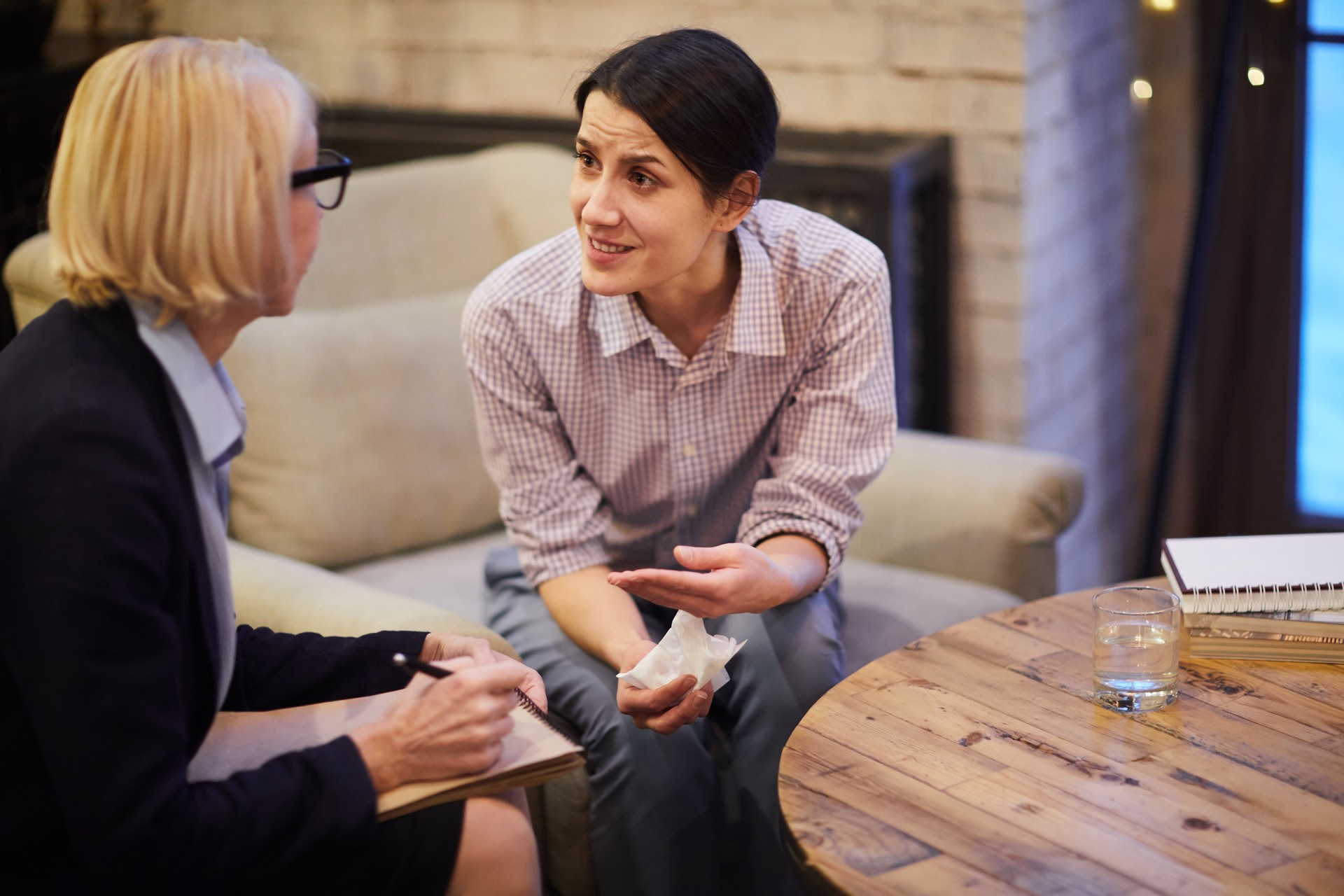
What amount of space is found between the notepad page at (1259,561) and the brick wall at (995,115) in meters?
1.06

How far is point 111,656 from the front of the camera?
0.93m

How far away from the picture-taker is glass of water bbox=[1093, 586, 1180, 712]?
125cm

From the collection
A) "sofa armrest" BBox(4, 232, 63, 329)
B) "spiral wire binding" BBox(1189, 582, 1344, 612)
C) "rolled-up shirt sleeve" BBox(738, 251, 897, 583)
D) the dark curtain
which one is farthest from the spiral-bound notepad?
"sofa armrest" BBox(4, 232, 63, 329)

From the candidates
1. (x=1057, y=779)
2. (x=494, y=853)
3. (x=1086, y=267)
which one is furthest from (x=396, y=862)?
(x=1086, y=267)

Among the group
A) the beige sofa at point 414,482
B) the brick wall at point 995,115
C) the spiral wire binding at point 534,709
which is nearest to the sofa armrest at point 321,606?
the beige sofa at point 414,482

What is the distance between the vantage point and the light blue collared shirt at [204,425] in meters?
1.01

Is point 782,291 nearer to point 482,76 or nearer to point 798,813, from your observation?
point 798,813

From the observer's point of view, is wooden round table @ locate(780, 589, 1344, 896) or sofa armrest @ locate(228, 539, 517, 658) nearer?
wooden round table @ locate(780, 589, 1344, 896)

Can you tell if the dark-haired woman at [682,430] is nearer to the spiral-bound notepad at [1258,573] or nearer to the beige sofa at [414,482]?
the beige sofa at [414,482]

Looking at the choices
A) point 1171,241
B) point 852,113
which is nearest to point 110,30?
point 852,113

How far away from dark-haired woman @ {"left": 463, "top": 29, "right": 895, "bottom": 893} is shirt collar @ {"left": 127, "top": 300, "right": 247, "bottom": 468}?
50 centimetres

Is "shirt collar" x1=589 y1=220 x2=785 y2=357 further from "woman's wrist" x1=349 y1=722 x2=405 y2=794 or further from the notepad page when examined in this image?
"woman's wrist" x1=349 y1=722 x2=405 y2=794

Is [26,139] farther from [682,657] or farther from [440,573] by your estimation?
[682,657]

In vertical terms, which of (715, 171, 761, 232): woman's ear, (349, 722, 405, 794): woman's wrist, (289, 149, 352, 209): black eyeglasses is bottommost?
(349, 722, 405, 794): woman's wrist
